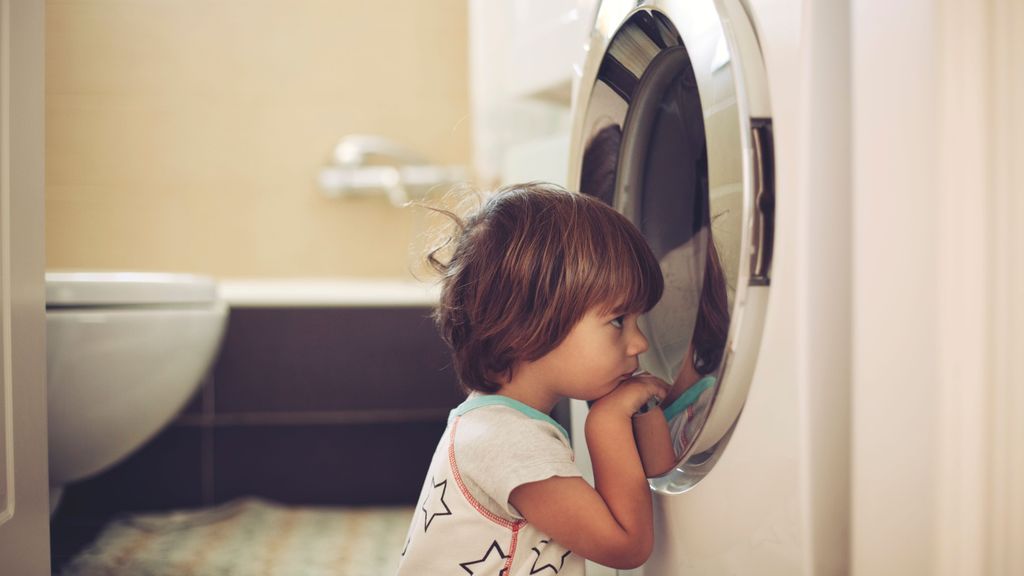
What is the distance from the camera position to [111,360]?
1.14 meters

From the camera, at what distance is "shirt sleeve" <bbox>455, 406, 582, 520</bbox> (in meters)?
0.67

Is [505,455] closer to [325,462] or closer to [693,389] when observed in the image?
[693,389]

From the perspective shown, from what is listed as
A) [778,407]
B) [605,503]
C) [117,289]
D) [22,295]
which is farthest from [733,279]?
[117,289]

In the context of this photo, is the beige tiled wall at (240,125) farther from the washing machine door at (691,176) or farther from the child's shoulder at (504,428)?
the child's shoulder at (504,428)

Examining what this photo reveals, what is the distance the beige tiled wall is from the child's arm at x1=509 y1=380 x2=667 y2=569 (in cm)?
169

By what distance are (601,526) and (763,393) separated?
0.18 metres

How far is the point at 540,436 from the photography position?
0.69m

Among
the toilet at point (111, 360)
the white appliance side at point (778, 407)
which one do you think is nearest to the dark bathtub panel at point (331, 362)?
the toilet at point (111, 360)

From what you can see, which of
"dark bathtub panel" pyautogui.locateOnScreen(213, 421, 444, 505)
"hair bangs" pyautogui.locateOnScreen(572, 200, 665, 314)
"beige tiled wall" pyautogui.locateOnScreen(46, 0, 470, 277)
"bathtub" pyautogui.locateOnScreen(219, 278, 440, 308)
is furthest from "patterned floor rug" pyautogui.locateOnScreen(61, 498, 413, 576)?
"beige tiled wall" pyautogui.locateOnScreen(46, 0, 470, 277)

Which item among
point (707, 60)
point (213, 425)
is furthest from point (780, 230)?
point (213, 425)

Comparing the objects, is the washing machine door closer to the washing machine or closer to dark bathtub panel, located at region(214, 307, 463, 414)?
the washing machine

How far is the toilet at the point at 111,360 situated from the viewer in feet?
3.61

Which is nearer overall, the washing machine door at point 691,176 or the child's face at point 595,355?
the washing machine door at point 691,176

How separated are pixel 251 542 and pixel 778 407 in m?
1.08
